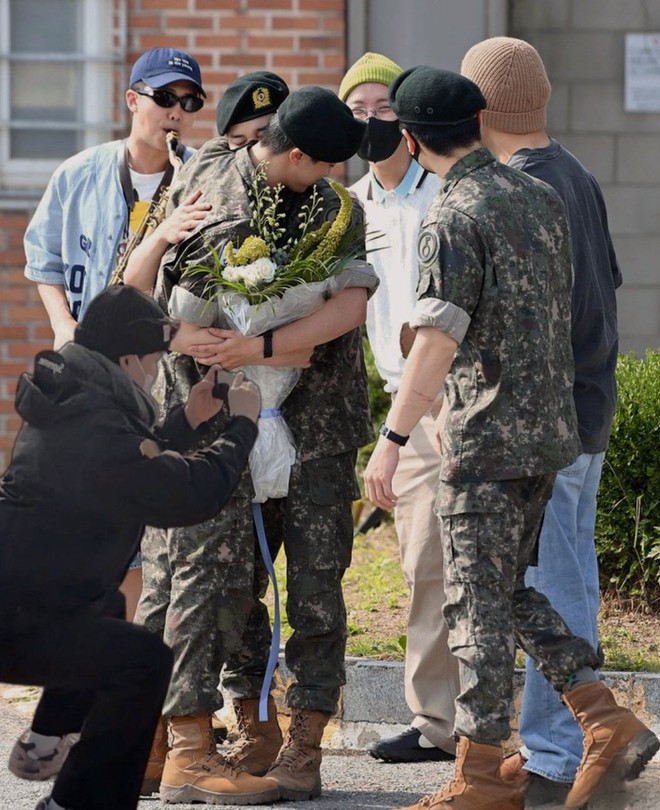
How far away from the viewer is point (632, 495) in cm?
595

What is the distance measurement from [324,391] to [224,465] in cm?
97

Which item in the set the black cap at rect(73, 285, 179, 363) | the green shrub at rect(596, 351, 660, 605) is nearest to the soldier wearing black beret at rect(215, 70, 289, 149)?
the black cap at rect(73, 285, 179, 363)

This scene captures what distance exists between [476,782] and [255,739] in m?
0.87

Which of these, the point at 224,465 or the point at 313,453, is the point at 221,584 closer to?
the point at 313,453

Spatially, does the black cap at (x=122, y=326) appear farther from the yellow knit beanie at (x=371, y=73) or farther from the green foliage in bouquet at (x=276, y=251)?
the yellow knit beanie at (x=371, y=73)

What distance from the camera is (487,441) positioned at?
410cm

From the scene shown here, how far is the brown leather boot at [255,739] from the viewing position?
470 centimetres

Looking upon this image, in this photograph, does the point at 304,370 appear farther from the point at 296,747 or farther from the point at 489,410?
the point at 296,747

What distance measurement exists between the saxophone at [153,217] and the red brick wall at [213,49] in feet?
10.3

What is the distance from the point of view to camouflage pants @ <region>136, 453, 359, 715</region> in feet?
14.6

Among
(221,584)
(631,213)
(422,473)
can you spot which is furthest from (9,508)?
(631,213)

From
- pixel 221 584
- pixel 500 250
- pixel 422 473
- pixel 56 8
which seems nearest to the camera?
pixel 500 250

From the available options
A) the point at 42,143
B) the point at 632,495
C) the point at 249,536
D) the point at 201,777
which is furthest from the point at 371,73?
the point at 42,143

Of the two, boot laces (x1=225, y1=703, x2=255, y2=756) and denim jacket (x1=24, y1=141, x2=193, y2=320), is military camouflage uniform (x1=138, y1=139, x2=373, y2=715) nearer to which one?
boot laces (x1=225, y1=703, x2=255, y2=756)
